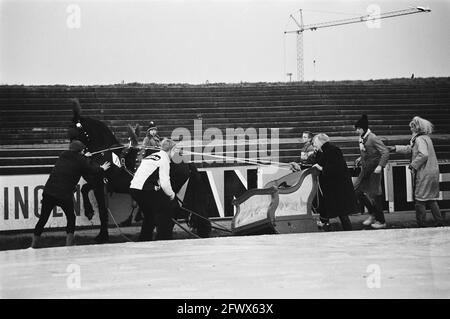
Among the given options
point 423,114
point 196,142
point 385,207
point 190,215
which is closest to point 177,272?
point 190,215

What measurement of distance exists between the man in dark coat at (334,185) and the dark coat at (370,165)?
659 millimetres

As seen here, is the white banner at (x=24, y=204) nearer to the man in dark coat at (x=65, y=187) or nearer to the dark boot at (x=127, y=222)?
the dark boot at (x=127, y=222)

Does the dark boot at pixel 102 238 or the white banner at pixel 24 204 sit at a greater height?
the white banner at pixel 24 204

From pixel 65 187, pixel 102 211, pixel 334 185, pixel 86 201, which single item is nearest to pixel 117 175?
pixel 102 211

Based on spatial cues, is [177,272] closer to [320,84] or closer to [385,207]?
[385,207]

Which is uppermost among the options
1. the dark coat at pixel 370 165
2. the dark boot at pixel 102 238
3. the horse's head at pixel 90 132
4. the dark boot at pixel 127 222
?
the horse's head at pixel 90 132

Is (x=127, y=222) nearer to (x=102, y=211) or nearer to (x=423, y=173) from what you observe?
(x=102, y=211)

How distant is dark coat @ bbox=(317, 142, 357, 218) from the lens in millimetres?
11656

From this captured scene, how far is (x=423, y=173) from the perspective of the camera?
1206cm

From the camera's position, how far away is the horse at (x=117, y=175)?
11.4 metres

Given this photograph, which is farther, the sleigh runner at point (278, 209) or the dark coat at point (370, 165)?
the dark coat at point (370, 165)

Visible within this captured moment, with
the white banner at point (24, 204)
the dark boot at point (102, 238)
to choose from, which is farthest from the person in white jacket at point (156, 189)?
the white banner at point (24, 204)

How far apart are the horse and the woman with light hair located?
3104 millimetres

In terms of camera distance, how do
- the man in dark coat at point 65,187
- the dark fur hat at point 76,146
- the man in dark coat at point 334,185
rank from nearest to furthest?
the man in dark coat at point 65,187
the dark fur hat at point 76,146
the man in dark coat at point 334,185
